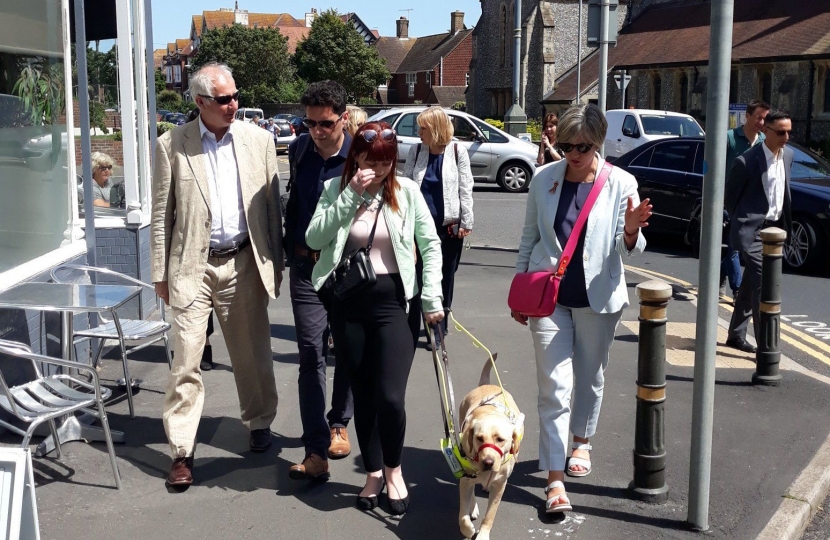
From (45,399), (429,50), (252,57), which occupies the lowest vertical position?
(45,399)

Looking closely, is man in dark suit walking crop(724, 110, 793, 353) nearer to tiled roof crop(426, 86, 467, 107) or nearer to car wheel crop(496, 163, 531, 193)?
car wheel crop(496, 163, 531, 193)

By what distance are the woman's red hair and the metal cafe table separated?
4.89ft

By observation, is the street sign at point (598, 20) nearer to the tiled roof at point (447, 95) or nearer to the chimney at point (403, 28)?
the tiled roof at point (447, 95)

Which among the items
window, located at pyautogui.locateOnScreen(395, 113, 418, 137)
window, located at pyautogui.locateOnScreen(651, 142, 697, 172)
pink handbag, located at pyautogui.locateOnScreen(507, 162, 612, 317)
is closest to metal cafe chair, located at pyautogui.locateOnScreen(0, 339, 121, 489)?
pink handbag, located at pyautogui.locateOnScreen(507, 162, 612, 317)

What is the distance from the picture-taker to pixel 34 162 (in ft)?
21.0

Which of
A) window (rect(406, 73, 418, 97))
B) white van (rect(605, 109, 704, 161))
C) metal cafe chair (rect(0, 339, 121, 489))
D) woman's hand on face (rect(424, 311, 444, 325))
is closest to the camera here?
woman's hand on face (rect(424, 311, 444, 325))

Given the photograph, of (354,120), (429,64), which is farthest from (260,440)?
(429,64)

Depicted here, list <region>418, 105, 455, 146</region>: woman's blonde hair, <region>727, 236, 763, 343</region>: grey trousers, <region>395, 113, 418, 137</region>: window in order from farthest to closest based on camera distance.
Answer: <region>395, 113, 418, 137</region>: window → <region>727, 236, 763, 343</region>: grey trousers → <region>418, 105, 455, 146</region>: woman's blonde hair

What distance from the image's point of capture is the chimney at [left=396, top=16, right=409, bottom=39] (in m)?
98.0

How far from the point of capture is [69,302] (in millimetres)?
4902

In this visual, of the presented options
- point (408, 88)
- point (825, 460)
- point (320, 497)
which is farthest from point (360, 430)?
point (408, 88)

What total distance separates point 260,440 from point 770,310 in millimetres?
3702

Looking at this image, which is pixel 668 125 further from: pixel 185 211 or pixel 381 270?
pixel 381 270

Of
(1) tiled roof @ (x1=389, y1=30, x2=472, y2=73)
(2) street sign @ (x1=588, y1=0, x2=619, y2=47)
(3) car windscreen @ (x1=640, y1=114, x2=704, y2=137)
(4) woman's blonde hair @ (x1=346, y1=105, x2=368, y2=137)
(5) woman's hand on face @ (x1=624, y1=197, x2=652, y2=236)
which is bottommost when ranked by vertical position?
(5) woman's hand on face @ (x1=624, y1=197, x2=652, y2=236)
